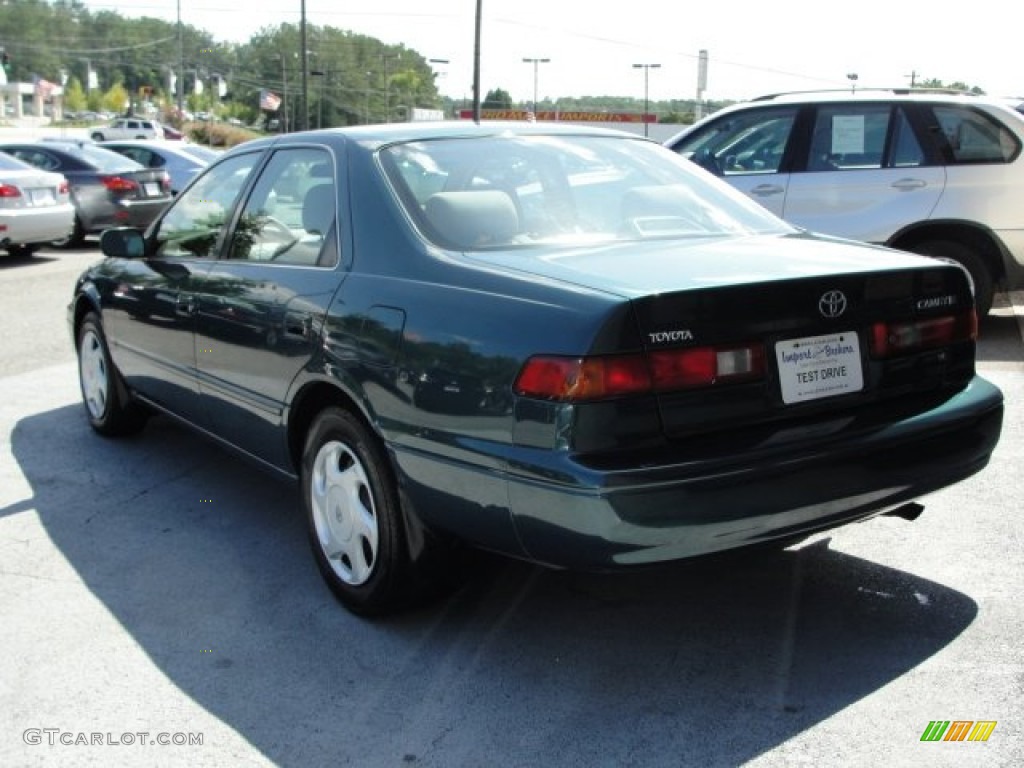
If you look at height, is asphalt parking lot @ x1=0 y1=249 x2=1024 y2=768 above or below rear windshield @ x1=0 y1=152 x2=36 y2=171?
below

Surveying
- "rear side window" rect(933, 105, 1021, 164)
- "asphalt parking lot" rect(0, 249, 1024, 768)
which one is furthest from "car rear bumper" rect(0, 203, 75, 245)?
"rear side window" rect(933, 105, 1021, 164)

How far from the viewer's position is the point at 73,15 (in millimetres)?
171250

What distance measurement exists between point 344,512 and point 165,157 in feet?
55.8

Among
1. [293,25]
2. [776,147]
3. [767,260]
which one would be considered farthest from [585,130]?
[293,25]

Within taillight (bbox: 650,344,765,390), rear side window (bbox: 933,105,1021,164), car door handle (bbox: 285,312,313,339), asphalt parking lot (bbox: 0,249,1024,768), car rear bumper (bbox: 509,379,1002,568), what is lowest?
asphalt parking lot (bbox: 0,249,1024,768)

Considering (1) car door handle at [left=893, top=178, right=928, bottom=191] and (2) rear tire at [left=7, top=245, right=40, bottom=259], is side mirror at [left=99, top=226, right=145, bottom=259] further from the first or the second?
(2) rear tire at [left=7, top=245, right=40, bottom=259]

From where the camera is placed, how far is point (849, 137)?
8492mm

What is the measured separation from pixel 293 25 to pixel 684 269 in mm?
148130

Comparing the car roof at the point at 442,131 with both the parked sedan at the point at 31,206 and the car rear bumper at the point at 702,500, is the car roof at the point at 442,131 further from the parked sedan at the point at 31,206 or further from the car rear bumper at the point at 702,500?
the parked sedan at the point at 31,206

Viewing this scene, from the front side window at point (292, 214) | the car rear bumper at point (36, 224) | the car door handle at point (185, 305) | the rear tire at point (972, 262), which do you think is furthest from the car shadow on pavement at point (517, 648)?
the car rear bumper at point (36, 224)

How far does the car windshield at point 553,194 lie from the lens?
3.69m

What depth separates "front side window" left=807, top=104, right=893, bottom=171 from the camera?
8.40m

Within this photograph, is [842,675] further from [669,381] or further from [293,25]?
[293,25]

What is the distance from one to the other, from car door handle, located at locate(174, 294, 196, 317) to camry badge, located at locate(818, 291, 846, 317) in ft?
8.71
